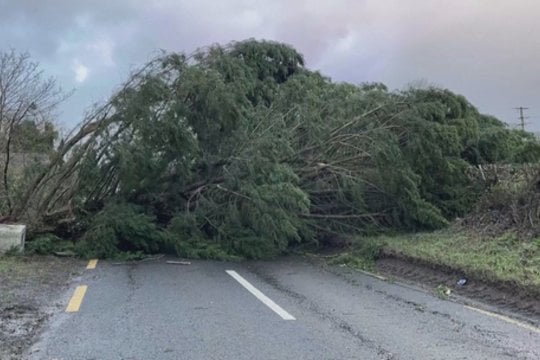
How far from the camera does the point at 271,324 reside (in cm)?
736

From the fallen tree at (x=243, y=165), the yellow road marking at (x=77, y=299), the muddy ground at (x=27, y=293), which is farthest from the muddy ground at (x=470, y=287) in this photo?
the muddy ground at (x=27, y=293)

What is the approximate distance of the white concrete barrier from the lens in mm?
13219

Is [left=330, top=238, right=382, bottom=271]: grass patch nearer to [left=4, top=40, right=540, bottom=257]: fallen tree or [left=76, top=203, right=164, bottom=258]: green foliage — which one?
[left=4, top=40, right=540, bottom=257]: fallen tree

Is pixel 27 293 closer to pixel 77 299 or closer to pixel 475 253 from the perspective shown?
pixel 77 299

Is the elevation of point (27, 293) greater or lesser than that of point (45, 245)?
lesser

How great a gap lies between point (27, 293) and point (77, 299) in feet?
2.96

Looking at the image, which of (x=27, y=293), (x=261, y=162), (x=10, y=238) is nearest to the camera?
(x=27, y=293)

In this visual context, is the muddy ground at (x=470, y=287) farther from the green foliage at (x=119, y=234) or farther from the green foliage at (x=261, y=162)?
the green foliage at (x=119, y=234)

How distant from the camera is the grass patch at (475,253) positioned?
965 centimetres

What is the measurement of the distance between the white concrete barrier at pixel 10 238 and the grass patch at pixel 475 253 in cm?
749

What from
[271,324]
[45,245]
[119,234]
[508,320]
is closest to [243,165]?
→ [119,234]

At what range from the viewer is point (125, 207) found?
14188mm

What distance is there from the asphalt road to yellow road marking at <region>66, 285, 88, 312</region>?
90 millimetres

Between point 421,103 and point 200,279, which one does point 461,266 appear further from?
point 421,103
